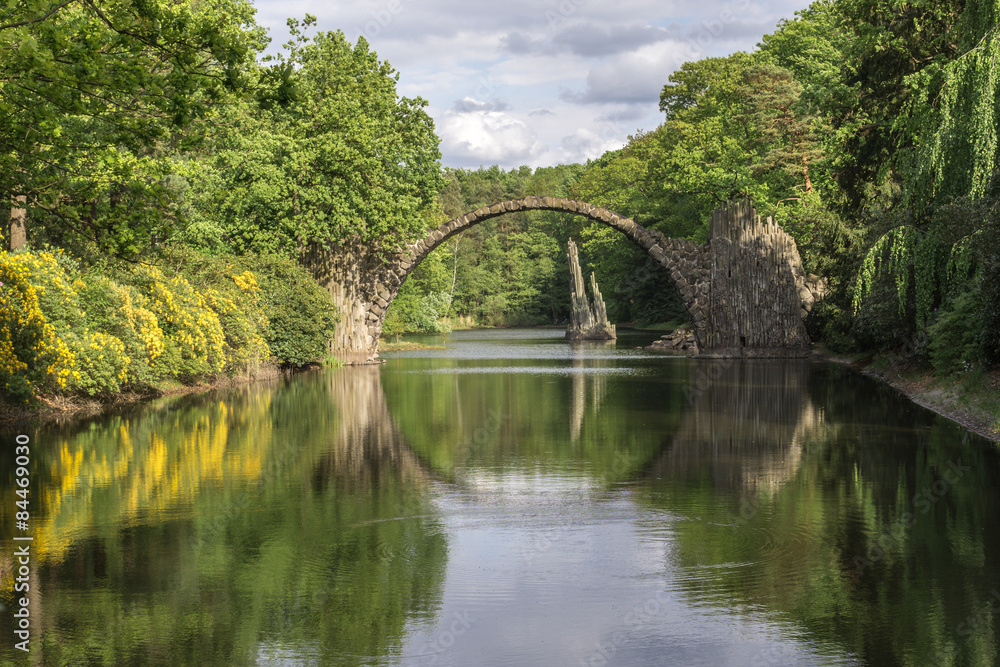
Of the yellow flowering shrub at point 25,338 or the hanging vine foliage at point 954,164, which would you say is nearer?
the yellow flowering shrub at point 25,338

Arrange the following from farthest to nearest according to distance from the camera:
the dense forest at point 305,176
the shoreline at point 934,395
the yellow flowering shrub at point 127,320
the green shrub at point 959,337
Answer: the yellow flowering shrub at point 127,320 → the green shrub at point 959,337 → the shoreline at point 934,395 → the dense forest at point 305,176

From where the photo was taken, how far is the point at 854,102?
3188 cm

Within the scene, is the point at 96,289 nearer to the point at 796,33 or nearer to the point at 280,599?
the point at 280,599

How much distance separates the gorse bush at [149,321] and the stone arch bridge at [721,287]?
2347 mm

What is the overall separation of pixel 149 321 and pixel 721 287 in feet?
75.8

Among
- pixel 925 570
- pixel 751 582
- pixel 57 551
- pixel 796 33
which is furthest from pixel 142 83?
pixel 796 33

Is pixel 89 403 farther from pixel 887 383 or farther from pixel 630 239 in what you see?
pixel 630 239

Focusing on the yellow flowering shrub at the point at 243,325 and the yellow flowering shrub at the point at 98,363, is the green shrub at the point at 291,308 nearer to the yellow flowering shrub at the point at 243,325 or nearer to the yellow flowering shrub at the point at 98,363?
the yellow flowering shrub at the point at 243,325

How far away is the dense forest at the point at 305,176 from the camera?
12.8 meters

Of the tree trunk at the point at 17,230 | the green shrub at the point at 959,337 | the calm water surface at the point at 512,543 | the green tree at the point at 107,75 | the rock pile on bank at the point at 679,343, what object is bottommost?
the calm water surface at the point at 512,543

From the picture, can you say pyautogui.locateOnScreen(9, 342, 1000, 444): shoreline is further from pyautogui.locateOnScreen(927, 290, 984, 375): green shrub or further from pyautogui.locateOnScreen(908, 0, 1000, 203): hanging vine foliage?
pyautogui.locateOnScreen(908, 0, 1000, 203): hanging vine foliage

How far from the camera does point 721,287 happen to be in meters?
38.5

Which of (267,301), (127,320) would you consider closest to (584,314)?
(267,301)

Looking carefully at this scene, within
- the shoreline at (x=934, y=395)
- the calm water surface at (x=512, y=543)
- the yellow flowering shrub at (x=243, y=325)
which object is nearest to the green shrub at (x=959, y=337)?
the shoreline at (x=934, y=395)
